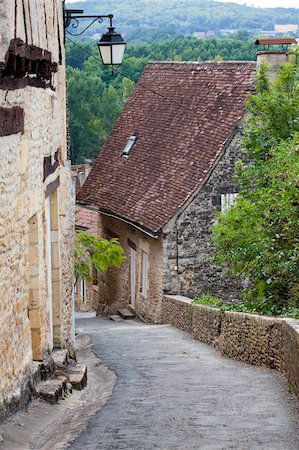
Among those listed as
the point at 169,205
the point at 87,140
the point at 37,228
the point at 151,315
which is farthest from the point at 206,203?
the point at 87,140

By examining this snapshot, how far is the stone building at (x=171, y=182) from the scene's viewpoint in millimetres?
18297

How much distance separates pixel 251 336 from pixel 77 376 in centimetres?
227

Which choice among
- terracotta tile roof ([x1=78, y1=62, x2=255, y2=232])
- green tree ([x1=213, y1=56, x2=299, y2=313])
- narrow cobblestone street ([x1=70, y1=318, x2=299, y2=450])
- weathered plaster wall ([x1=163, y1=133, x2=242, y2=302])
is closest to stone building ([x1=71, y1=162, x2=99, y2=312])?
terracotta tile roof ([x1=78, y1=62, x2=255, y2=232])

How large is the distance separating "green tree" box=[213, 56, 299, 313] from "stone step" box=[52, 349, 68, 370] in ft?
9.31

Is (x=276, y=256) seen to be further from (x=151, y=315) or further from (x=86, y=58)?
(x=86, y=58)

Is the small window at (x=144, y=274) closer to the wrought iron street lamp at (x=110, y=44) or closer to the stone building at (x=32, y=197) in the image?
the stone building at (x=32, y=197)

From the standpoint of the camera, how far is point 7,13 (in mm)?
6359

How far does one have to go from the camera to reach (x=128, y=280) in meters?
20.9

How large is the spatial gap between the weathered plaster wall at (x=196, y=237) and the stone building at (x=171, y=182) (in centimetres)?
2

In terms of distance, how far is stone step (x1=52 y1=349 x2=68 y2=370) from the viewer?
32.6 feet

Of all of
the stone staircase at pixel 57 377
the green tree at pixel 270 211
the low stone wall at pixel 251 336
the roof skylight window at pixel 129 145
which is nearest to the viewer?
the stone staircase at pixel 57 377

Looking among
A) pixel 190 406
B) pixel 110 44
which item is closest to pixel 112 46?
pixel 110 44

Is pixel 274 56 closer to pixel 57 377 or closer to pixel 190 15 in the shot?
pixel 57 377

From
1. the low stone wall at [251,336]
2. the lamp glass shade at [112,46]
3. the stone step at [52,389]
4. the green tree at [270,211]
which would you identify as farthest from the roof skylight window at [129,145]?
the stone step at [52,389]
